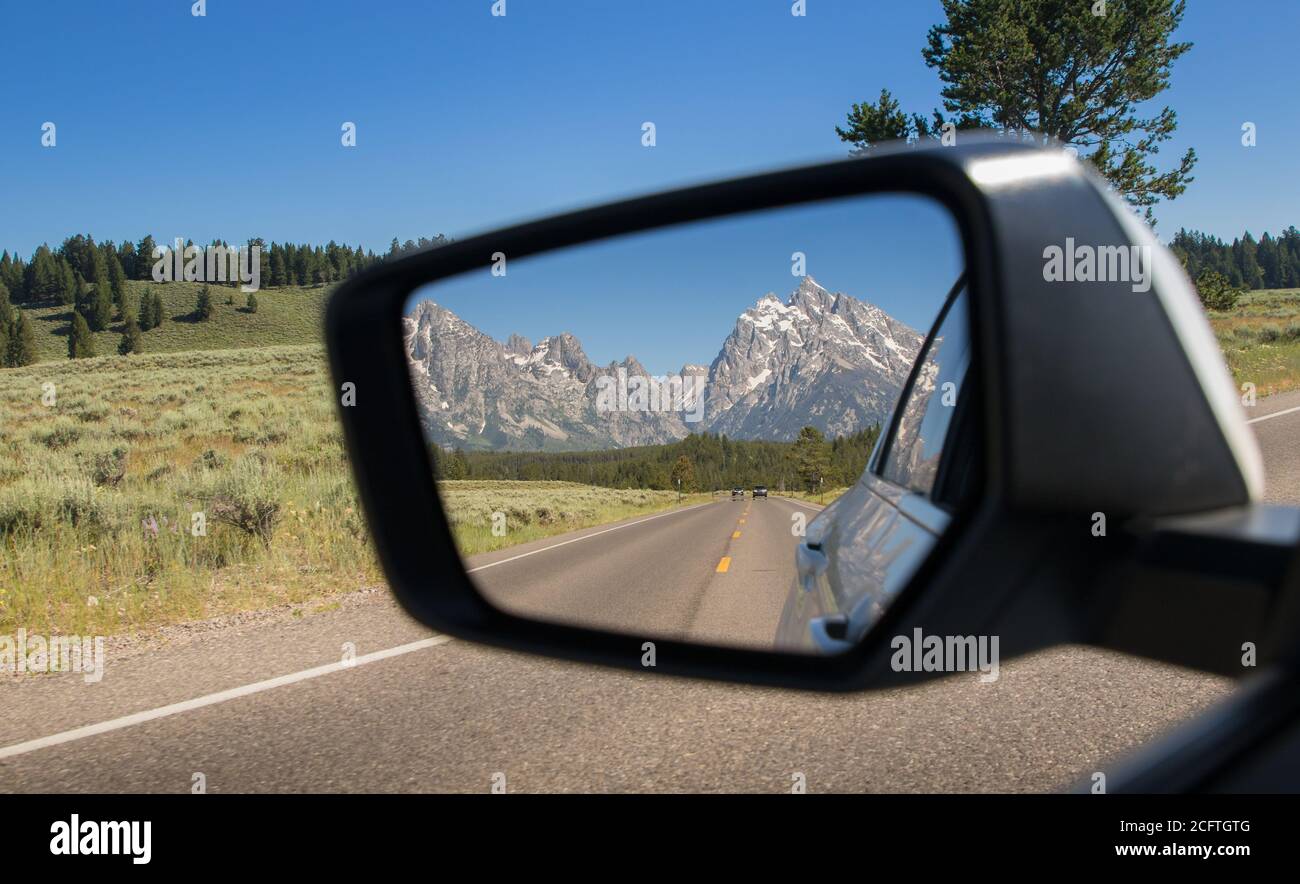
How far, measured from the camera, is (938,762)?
12.9 feet

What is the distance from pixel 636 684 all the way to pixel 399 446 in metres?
3.94

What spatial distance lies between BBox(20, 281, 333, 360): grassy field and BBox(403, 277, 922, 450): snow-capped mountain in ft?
398

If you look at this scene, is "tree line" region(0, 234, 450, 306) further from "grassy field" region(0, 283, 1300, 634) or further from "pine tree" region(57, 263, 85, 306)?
"grassy field" region(0, 283, 1300, 634)

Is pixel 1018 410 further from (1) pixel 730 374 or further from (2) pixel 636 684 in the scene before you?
(2) pixel 636 684

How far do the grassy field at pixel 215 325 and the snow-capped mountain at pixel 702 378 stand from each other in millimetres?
121353

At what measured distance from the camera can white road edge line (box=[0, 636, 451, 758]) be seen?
4.83 m

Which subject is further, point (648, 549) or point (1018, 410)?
point (648, 549)

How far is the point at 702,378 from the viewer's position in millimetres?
2049

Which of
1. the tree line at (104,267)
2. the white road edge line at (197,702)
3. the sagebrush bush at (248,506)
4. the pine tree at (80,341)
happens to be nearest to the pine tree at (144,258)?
the tree line at (104,267)

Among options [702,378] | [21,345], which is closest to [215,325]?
[21,345]

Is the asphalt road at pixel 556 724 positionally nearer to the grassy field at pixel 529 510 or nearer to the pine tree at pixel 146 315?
the grassy field at pixel 529 510

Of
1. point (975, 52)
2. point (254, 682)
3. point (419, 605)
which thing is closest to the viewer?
point (419, 605)

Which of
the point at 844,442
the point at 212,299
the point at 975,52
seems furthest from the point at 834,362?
the point at 212,299

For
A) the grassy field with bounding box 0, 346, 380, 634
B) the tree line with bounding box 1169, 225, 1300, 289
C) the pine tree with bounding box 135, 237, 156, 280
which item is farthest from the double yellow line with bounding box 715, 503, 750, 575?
the pine tree with bounding box 135, 237, 156, 280
